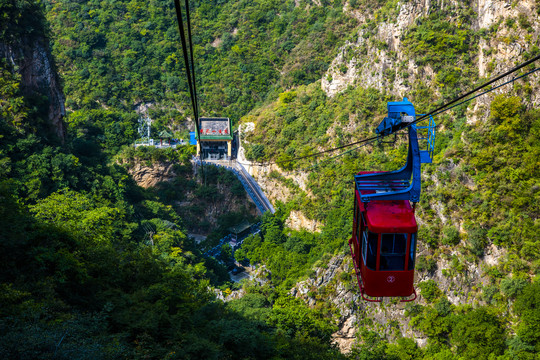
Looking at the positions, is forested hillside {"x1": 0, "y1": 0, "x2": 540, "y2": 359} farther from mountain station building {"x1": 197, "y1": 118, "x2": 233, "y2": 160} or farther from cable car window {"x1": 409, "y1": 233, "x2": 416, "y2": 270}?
cable car window {"x1": 409, "y1": 233, "x2": 416, "y2": 270}

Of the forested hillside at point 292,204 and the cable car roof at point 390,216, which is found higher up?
the cable car roof at point 390,216

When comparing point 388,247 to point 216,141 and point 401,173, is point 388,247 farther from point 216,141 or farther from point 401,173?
point 216,141

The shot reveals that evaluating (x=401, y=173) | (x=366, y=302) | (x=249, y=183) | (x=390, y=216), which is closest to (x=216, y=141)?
(x=249, y=183)

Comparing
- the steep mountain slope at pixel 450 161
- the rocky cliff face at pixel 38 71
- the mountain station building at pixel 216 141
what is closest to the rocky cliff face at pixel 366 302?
the steep mountain slope at pixel 450 161

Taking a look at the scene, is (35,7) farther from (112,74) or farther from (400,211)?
(400,211)

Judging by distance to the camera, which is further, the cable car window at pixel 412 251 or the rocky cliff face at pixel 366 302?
the rocky cliff face at pixel 366 302

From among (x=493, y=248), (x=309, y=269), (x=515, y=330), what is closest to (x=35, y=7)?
(x=309, y=269)

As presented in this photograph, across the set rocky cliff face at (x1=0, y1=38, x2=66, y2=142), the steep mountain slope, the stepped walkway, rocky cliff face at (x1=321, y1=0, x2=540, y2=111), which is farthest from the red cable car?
the stepped walkway

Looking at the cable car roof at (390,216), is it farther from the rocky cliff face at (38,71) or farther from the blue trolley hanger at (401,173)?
the rocky cliff face at (38,71)
